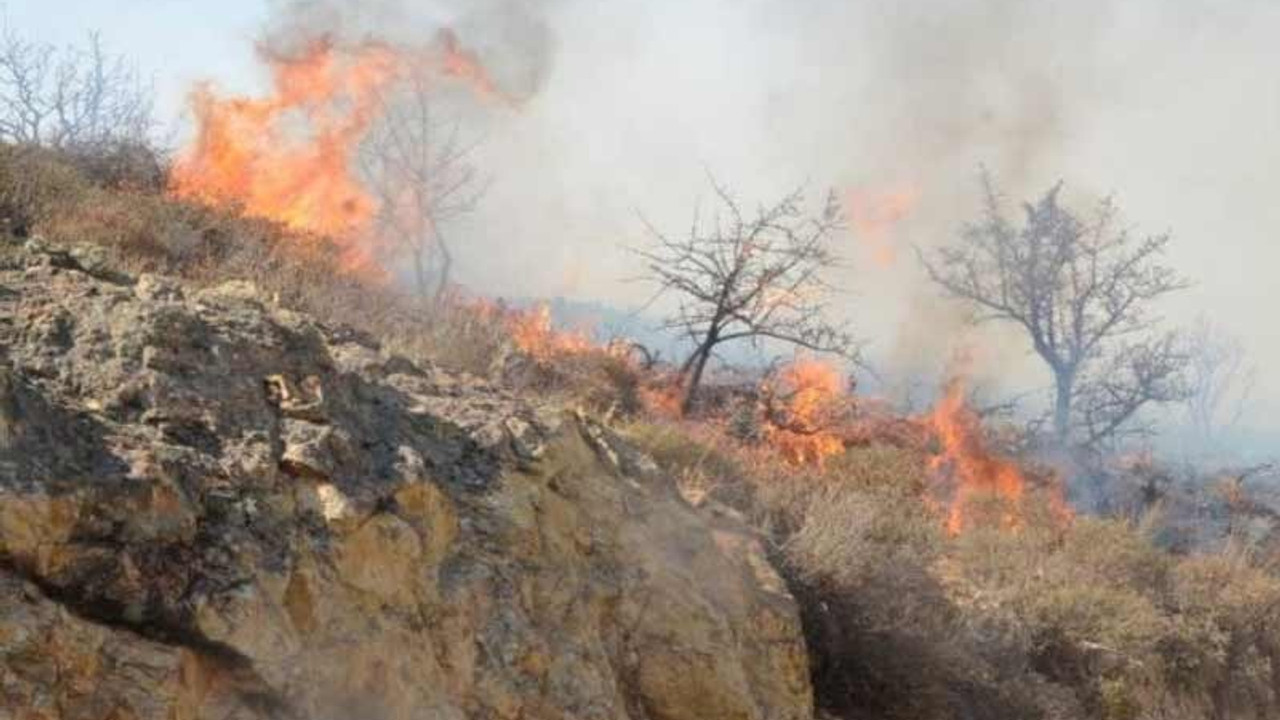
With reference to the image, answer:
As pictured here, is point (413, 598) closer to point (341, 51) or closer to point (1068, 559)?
point (1068, 559)

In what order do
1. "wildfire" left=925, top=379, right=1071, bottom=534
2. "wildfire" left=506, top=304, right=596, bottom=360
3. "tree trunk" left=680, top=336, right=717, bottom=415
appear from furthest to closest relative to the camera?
1. "tree trunk" left=680, top=336, right=717, bottom=415
2. "wildfire" left=506, top=304, right=596, bottom=360
3. "wildfire" left=925, top=379, right=1071, bottom=534

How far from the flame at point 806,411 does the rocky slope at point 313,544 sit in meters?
7.87

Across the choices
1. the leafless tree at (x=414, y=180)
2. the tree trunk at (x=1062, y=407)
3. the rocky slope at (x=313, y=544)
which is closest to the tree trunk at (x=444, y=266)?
the leafless tree at (x=414, y=180)

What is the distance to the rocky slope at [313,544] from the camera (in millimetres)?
3324

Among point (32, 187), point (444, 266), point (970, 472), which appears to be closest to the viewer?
point (32, 187)

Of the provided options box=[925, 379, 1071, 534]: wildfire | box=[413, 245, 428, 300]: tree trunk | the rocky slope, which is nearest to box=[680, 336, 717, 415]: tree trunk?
box=[925, 379, 1071, 534]: wildfire

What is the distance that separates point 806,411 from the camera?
52.4 feet

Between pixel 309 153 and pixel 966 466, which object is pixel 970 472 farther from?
pixel 309 153

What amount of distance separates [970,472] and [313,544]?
13080 millimetres

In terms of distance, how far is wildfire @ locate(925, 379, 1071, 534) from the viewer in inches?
529

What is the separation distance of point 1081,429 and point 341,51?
52.6ft

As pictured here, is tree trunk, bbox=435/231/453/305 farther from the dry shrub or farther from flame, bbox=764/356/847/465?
the dry shrub

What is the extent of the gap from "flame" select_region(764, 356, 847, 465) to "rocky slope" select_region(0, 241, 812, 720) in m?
7.87

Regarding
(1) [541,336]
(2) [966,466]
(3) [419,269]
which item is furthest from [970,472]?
(3) [419,269]
